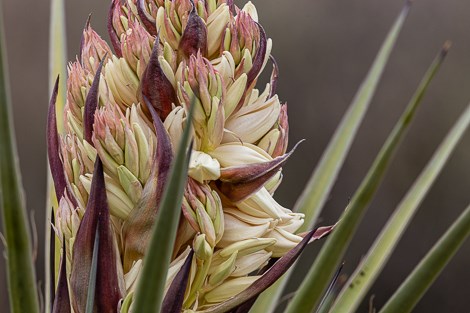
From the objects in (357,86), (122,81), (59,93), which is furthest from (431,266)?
(357,86)

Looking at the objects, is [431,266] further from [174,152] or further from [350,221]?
[174,152]

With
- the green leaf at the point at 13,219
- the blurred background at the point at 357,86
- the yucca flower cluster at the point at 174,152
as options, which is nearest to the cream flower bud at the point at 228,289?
the yucca flower cluster at the point at 174,152

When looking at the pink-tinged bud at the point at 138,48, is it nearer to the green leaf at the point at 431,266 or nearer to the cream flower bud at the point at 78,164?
the cream flower bud at the point at 78,164

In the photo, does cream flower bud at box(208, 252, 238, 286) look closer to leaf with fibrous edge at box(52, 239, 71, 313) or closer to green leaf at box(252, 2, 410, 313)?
leaf with fibrous edge at box(52, 239, 71, 313)

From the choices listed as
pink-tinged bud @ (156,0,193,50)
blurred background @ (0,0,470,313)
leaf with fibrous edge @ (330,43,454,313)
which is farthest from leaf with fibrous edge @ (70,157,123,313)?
blurred background @ (0,0,470,313)

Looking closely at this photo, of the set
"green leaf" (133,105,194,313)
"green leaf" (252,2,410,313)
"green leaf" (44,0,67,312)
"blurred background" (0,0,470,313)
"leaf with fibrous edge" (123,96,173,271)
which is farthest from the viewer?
"blurred background" (0,0,470,313)

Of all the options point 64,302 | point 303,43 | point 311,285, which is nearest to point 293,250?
point 311,285
